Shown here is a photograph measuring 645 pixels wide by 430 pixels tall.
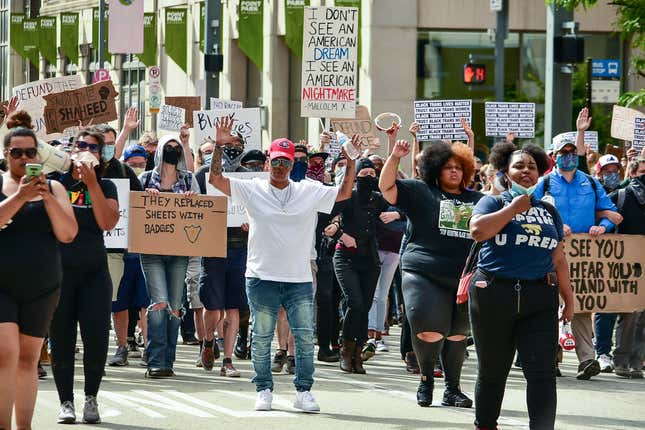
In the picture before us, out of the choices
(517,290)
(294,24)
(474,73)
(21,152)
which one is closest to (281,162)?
(517,290)

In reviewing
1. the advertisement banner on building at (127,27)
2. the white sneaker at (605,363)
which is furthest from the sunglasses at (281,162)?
the advertisement banner on building at (127,27)

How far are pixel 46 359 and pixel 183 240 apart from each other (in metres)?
1.82

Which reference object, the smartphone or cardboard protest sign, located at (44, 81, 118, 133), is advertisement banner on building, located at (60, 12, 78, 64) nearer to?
cardboard protest sign, located at (44, 81, 118, 133)

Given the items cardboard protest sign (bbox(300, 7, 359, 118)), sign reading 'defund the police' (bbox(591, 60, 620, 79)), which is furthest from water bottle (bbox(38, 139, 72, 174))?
sign reading 'defund the police' (bbox(591, 60, 620, 79))

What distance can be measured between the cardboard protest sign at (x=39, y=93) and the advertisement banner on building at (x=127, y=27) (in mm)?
9305

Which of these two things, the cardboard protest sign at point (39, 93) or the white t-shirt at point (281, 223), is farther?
the cardboard protest sign at point (39, 93)

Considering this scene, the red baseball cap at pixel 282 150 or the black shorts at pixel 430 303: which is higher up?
the red baseball cap at pixel 282 150

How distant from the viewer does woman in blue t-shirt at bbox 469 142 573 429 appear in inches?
353

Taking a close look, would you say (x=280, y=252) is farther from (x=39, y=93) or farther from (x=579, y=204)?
(x=39, y=93)

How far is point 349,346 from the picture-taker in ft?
45.8

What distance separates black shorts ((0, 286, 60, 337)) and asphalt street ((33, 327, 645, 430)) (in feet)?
5.49

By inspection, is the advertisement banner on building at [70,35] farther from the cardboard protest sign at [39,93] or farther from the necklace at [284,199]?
the necklace at [284,199]

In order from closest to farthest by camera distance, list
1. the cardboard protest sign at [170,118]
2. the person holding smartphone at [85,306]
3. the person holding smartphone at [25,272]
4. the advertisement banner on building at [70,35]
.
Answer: the person holding smartphone at [25,272] → the person holding smartphone at [85,306] → the cardboard protest sign at [170,118] → the advertisement banner on building at [70,35]

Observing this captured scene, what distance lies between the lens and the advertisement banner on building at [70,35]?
50156 millimetres
